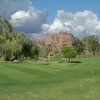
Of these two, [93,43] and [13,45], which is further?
[93,43]

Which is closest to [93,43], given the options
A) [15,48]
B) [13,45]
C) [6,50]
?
[13,45]

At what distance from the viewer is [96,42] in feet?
541

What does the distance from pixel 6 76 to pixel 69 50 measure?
60506 millimetres

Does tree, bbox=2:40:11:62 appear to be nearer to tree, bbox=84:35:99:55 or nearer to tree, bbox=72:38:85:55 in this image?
tree, bbox=72:38:85:55

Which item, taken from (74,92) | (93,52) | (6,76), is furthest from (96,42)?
(74,92)

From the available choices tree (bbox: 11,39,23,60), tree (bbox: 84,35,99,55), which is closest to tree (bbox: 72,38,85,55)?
tree (bbox: 84,35,99,55)

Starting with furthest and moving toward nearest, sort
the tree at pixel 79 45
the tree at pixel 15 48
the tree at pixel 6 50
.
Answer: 1. the tree at pixel 79 45
2. the tree at pixel 15 48
3. the tree at pixel 6 50

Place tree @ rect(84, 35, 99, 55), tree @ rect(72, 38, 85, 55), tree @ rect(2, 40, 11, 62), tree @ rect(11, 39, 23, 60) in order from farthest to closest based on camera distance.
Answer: tree @ rect(72, 38, 85, 55) → tree @ rect(84, 35, 99, 55) → tree @ rect(11, 39, 23, 60) → tree @ rect(2, 40, 11, 62)

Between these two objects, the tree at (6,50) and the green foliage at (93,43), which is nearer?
the tree at (6,50)

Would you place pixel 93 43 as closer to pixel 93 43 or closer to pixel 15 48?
pixel 93 43

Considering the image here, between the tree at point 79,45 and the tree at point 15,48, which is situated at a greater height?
the tree at point 79,45

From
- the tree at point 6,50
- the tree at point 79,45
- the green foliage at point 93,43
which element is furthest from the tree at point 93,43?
the tree at point 6,50

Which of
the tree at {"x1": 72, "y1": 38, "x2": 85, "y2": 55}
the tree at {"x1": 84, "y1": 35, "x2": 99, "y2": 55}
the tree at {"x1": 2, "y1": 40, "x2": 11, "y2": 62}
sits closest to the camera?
the tree at {"x1": 2, "y1": 40, "x2": 11, "y2": 62}

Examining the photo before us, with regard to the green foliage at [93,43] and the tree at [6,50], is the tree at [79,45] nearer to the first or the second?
the green foliage at [93,43]
